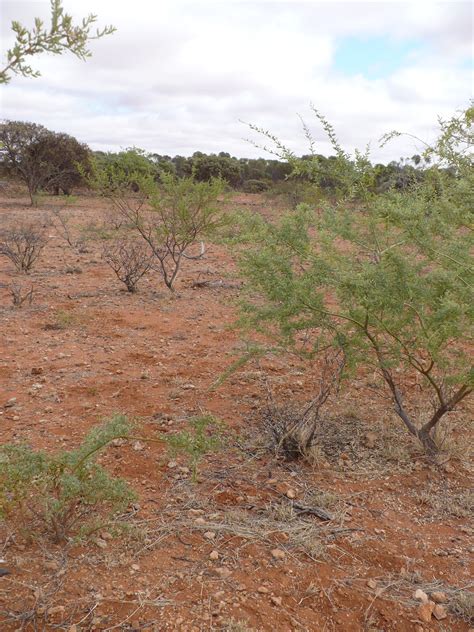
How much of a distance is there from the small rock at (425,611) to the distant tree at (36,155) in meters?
17.7

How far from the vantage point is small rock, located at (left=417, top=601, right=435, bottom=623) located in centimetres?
240

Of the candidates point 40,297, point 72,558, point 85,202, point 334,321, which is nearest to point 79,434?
point 72,558

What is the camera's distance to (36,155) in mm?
19156

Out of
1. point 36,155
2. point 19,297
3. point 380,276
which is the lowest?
point 19,297

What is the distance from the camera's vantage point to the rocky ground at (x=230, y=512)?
2348 mm

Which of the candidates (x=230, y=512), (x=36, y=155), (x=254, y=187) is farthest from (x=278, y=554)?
(x=254, y=187)

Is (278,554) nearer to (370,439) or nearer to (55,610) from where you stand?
(55,610)

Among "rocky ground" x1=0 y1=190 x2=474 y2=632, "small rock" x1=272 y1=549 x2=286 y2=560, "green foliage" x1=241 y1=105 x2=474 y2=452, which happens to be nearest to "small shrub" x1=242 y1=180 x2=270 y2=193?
"rocky ground" x1=0 y1=190 x2=474 y2=632

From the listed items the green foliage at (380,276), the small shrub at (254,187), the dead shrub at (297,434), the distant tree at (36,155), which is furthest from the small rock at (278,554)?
the small shrub at (254,187)

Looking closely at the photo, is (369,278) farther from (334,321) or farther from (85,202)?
(85,202)

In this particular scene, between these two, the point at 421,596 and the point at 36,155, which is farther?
the point at 36,155

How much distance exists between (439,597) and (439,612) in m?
0.09

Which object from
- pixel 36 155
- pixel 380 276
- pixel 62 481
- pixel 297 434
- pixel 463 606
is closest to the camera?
pixel 62 481

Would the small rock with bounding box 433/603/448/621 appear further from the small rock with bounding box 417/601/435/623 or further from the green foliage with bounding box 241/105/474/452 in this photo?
the green foliage with bounding box 241/105/474/452
